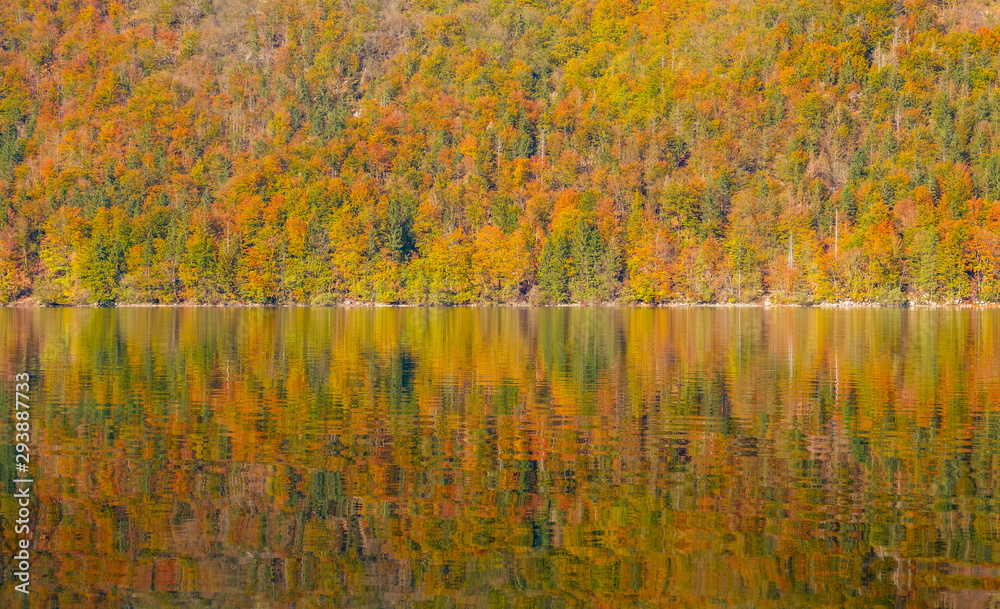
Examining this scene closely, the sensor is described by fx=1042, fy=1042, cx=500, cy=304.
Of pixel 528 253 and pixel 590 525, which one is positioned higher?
pixel 528 253

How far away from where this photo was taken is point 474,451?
27266 mm

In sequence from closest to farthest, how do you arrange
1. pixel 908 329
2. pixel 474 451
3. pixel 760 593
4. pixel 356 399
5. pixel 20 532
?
pixel 760 593 < pixel 20 532 < pixel 474 451 < pixel 356 399 < pixel 908 329

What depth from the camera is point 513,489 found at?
22.8 metres

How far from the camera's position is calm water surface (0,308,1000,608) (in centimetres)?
1716

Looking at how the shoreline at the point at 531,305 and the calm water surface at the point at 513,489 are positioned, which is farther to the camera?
the shoreline at the point at 531,305

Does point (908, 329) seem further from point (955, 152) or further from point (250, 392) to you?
point (955, 152)

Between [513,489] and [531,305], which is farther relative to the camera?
[531,305]

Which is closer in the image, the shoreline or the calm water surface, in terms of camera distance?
the calm water surface

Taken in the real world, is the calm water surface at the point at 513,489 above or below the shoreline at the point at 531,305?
below

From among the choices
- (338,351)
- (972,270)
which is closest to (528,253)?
(972,270)

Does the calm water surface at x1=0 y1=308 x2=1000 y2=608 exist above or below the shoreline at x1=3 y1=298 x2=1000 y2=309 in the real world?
below

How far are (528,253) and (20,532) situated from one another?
577 ft

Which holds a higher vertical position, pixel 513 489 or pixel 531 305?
pixel 531 305

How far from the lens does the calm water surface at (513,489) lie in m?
17.2
